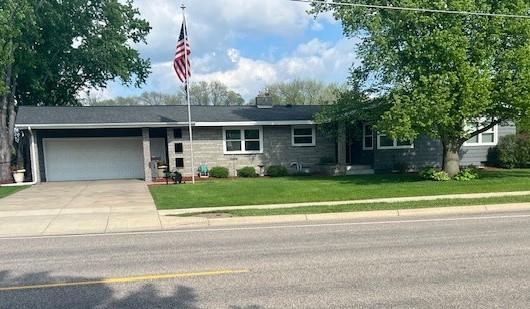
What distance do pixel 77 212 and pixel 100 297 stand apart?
8049 mm

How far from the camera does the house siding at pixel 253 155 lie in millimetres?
23234

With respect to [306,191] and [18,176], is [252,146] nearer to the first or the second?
[306,191]

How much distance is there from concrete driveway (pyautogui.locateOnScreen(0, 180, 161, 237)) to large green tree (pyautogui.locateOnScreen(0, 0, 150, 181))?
1243cm

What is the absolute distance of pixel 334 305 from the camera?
4727 mm

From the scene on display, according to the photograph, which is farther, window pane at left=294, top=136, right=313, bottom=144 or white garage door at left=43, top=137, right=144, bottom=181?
window pane at left=294, top=136, right=313, bottom=144

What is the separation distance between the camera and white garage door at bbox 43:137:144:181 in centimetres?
2373

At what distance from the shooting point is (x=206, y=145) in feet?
77.2

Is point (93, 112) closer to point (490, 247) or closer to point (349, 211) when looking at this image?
point (349, 211)

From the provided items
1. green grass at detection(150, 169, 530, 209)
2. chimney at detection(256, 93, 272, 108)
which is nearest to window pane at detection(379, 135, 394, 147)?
green grass at detection(150, 169, 530, 209)

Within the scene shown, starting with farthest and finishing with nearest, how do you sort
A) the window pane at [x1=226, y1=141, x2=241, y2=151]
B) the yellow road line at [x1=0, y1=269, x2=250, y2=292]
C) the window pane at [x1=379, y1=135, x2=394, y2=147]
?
the window pane at [x1=379, y1=135, x2=394, y2=147]
the window pane at [x1=226, y1=141, x2=241, y2=151]
the yellow road line at [x1=0, y1=269, x2=250, y2=292]

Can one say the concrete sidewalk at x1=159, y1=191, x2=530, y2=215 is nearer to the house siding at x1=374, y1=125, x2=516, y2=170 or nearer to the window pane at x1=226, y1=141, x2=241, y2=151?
the house siding at x1=374, y1=125, x2=516, y2=170

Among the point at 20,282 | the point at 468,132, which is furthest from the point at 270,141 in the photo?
the point at 20,282

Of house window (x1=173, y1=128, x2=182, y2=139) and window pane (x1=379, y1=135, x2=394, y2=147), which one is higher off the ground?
house window (x1=173, y1=128, x2=182, y2=139)

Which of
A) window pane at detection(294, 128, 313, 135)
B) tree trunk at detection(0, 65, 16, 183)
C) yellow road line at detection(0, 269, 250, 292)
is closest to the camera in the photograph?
yellow road line at detection(0, 269, 250, 292)
